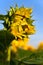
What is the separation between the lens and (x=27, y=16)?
5.54 ft

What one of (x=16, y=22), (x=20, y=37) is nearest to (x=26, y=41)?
(x=20, y=37)

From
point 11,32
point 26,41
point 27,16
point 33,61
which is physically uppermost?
point 27,16

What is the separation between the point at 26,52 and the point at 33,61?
0.22 m

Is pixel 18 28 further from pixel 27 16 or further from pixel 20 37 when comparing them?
pixel 27 16

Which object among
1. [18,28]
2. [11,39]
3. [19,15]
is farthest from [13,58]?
[19,15]

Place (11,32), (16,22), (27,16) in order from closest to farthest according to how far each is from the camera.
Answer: (11,32), (16,22), (27,16)

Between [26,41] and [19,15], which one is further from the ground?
[19,15]

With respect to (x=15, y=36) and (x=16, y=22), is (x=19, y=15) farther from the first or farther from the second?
(x=15, y=36)

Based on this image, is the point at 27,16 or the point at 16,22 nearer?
the point at 16,22

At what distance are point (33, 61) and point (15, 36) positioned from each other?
29cm

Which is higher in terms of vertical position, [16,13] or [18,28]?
[16,13]

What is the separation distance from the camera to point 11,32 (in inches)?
57.4

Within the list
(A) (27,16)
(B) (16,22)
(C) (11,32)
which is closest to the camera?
(C) (11,32)

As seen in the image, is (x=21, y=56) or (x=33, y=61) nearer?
(x=33, y=61)
